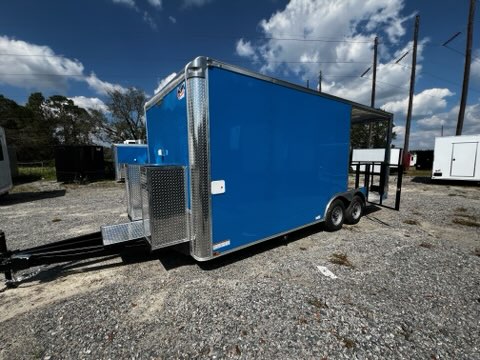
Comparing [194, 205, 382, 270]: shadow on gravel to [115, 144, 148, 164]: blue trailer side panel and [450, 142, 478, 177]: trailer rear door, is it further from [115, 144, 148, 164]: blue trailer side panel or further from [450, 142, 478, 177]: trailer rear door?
[450, 142, 478, 177]: trailer rear door

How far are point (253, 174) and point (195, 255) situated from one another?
149cm

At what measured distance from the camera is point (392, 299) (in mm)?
2838

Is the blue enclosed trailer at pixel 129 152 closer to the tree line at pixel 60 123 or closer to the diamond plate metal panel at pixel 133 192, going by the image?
the diamond plate metal panel at pixel 133 192

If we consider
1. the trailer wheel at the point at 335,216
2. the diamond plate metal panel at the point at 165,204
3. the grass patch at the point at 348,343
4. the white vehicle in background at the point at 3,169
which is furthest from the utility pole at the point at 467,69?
the white vehicle in background at the point at 3,169

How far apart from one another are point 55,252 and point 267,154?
11.0 feet

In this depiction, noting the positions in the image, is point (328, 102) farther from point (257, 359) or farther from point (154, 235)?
point (257, 359)

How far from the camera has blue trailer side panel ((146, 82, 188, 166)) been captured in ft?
10.4

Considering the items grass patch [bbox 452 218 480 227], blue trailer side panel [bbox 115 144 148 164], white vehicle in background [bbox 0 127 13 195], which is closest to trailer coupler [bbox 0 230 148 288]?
grass patch [bbox 452 218 480 227]

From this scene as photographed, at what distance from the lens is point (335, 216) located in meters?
5.27

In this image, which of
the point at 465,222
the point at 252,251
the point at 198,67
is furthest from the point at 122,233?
the point at 465,222

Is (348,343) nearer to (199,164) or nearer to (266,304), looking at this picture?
(266,304)

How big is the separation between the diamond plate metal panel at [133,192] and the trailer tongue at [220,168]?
0.05 m

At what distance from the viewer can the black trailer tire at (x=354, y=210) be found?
554cm

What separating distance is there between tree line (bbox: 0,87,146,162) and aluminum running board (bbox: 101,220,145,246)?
28649 mm
